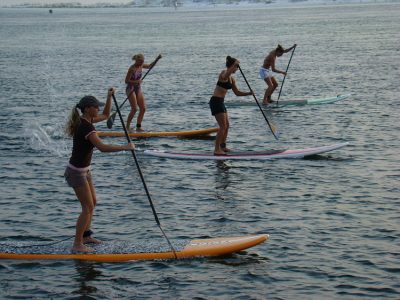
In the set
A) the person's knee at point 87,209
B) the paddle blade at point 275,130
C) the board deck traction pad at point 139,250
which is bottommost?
the board deck traction pad at point 139,250

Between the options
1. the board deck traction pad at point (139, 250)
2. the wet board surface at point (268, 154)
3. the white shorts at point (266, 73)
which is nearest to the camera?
the board deck traction pad at point (139, 250)

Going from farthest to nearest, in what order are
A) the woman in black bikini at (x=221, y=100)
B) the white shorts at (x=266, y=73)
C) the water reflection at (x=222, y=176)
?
the white shorts at (x=266, y=73) → the woman in black bikini at (x=221, y=100) → the water reflection at (x=222, y=176)

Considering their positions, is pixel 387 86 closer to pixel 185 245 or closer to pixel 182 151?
pixel 182 151

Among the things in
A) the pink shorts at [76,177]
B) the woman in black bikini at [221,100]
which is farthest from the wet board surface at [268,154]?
the pink shorts at [76,177]

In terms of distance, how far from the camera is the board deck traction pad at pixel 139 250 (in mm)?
11727

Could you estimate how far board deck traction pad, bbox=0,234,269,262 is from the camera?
11727mm

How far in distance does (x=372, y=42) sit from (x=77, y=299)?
6352 centimetres

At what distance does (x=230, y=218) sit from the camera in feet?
46.0

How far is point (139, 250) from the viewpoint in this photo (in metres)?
11.9

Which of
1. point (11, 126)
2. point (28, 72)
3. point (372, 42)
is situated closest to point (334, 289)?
point (11, 126)

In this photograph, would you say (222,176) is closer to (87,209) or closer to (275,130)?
(275,130)

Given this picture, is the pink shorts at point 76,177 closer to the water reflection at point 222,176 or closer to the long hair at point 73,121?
the long hair at point 73,121

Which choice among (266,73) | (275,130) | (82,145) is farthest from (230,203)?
(266,73)

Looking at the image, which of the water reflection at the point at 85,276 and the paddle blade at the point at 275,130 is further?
the paddle blade at the point at 275,130
